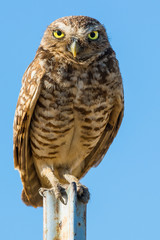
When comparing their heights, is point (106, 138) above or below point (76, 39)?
below

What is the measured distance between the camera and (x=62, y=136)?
5770 mm

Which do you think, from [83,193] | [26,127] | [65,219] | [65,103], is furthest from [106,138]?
[65,219]

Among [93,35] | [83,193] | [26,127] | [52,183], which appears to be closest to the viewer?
[83,193]

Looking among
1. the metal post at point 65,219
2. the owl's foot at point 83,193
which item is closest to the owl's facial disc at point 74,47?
the owl's foot at point 83,193

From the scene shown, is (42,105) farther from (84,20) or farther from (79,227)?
(79,227)

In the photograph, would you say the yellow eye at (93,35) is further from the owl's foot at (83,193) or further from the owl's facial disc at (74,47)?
the owl's foot at (83,193)

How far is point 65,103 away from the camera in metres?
5.56

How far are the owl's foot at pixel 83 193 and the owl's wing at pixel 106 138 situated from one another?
1.27m

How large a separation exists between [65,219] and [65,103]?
185 cm

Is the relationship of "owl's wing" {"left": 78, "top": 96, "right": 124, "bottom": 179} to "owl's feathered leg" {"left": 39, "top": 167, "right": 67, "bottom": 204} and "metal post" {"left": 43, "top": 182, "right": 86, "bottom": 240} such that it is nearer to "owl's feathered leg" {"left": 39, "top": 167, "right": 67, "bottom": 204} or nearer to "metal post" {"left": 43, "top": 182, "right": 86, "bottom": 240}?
"owl's feathered leg" {"left": 39, "top": 167, "right": 67, "bottom": 204}

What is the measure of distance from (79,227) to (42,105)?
2077mm

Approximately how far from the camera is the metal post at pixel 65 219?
3.74 m

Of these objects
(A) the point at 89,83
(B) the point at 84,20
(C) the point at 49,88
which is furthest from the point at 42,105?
(B) the point at 84,20

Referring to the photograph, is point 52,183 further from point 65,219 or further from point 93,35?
point 93,35
